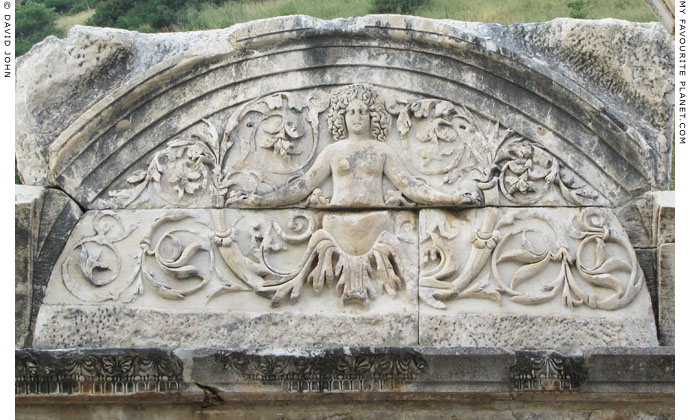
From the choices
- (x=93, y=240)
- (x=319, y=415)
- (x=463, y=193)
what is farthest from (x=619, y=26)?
(x=93, y=240)

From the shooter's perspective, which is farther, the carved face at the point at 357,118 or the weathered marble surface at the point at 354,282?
the carved face at the point at 357,118

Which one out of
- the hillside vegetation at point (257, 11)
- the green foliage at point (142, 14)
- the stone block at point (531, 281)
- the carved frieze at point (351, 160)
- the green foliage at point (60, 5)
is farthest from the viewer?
the green foliage at point (60, 5)

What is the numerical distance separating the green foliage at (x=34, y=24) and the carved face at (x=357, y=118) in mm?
8071

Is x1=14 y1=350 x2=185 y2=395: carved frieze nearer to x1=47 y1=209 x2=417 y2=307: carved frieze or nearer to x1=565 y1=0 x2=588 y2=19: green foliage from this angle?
x1=47 y1=209 x2=417 y2=307: carved frieze

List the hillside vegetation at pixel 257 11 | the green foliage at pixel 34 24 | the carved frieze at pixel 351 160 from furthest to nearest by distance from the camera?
1. the green foliage at pixel 34 24
2. the hillside vegetation at pixel 257 11
3. the carved frieze at pixel 351 160

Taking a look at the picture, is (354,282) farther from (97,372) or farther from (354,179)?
(97,372)

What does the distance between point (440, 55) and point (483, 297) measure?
142 cm

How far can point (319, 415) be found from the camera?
20.7ft

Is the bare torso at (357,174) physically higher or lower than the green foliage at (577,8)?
lower

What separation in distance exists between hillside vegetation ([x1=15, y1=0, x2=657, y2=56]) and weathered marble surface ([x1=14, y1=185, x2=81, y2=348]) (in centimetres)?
666

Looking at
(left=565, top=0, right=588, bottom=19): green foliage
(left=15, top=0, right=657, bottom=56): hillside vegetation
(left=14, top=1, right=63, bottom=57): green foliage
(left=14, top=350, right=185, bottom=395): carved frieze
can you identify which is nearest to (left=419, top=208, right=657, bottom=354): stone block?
(left=14, top=350, right=185, bottom=395): carved frieze

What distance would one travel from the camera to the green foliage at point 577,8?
1265 centimetres

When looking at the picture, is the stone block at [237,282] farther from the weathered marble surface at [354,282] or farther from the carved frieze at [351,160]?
the carved frieze at [351,160]

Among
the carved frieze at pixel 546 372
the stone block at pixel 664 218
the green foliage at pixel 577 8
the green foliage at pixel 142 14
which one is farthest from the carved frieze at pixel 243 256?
the green foliage at pixel 142 14
